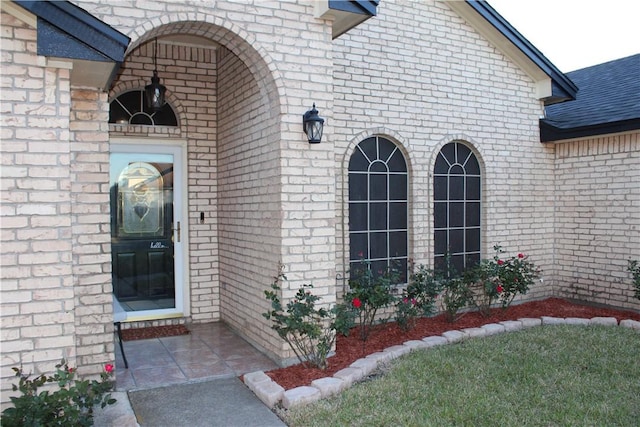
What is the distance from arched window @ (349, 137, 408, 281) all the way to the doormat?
2.35 metres

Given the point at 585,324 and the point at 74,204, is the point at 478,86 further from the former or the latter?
the point at 74,204

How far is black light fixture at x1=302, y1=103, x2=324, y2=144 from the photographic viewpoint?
16.0 ft

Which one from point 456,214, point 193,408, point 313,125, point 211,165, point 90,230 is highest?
point 313,125

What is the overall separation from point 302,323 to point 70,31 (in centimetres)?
298

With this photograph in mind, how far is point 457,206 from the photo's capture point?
751 centimetres

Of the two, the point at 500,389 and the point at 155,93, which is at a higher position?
the point at 155,93

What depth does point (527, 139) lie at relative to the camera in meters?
Answer: 8.03

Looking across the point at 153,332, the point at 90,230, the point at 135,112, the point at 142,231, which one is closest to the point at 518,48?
the point at 135,112

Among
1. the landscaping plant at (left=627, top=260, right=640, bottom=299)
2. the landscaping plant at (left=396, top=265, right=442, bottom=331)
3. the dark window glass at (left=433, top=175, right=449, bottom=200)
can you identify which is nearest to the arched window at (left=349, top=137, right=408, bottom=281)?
the landscaping plant at (left=396, top=265, right=442, bottom=331)

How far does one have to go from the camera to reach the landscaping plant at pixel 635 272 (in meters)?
6.79

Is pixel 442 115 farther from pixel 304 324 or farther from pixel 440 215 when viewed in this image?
pixel 304 324

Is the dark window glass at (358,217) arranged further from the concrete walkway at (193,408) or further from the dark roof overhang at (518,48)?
the dark roof overhang at (518,48)

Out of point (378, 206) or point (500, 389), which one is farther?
point (378, 206)

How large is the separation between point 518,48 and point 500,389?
17.5 ft
